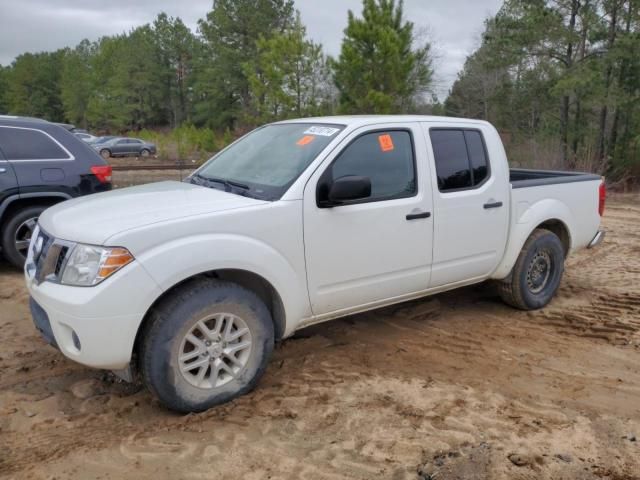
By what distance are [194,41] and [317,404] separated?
63.1m

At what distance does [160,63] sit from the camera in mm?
62906

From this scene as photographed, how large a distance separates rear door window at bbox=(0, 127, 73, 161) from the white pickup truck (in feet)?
9.63

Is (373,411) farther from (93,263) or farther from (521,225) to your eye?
(521,225)

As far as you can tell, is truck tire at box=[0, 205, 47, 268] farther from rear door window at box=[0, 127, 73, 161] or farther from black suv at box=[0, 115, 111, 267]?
rear door window at box=[0, 127, 73, 161]

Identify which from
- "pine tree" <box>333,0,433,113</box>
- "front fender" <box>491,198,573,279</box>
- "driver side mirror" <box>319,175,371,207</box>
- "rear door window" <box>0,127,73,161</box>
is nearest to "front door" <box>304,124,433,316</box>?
"driver side mirror" <box>319,175,371,207</box>

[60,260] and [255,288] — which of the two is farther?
[255,288]

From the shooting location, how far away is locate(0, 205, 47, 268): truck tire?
6387 millimetres

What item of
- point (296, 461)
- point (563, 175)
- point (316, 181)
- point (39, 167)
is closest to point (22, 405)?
point (296, 461)

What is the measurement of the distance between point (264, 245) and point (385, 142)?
1346 mm

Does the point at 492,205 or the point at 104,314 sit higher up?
the point at 492,205

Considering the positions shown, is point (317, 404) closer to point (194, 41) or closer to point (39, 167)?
point (39, 167)

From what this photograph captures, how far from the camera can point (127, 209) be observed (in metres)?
3.51

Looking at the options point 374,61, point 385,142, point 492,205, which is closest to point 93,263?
point 385,142

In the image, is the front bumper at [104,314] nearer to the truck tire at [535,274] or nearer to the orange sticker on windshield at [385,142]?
the orange sticker on windshield at [385,142]
